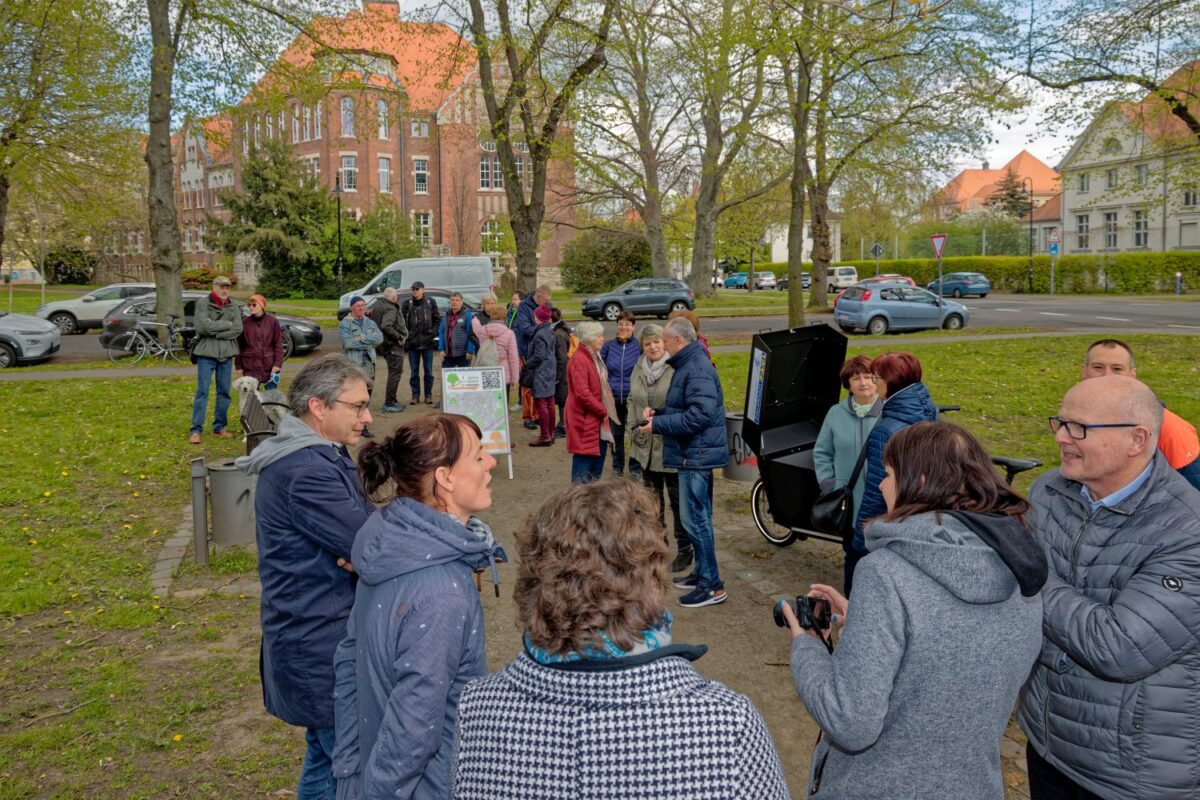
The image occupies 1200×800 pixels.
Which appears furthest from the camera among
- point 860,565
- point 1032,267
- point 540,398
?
point 1032,267

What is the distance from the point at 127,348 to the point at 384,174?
1646 inches

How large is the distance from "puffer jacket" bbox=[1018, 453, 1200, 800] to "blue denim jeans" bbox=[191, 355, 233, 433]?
398 inches

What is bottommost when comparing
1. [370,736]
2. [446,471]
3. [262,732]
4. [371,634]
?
[262,732]

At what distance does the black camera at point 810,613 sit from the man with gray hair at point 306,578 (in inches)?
56.8

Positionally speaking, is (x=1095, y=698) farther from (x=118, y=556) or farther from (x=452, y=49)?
(x=452, y=49)

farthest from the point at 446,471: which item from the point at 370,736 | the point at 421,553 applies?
the point at 370,736

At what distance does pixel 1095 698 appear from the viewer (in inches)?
96.1

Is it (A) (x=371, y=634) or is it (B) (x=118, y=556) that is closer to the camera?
(A) (x=371, y=634)

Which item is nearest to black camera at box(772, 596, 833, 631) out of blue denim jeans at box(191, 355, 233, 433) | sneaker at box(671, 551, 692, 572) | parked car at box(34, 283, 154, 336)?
sneaker at box(671, 551, 692, 572)

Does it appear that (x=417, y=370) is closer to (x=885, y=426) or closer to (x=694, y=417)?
(x=694, y=417)

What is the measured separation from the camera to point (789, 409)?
22.0ft

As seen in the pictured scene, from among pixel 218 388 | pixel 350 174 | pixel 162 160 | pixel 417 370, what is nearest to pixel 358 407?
pixel 218 388

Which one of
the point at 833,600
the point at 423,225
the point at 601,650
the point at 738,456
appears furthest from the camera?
the point at 423,225

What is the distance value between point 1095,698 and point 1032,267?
5477cm
